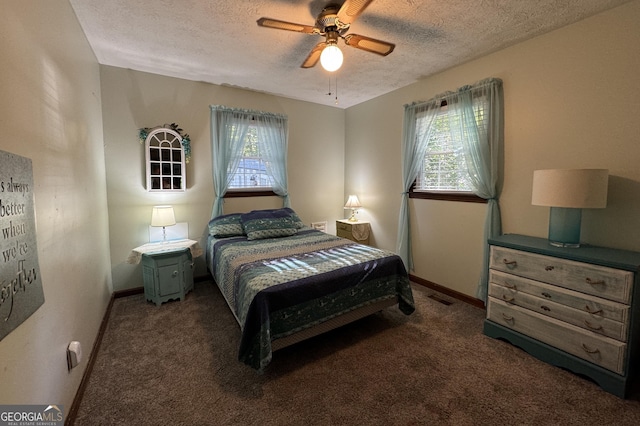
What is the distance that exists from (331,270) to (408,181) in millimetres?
2013

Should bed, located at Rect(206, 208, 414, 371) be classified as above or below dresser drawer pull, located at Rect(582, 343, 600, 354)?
above

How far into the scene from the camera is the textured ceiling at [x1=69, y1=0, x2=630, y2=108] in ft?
6.68

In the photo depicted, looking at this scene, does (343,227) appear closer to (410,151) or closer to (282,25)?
(410,151)

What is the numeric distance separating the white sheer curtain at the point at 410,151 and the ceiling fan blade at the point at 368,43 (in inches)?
54.9

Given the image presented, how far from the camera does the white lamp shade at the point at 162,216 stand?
124 inches

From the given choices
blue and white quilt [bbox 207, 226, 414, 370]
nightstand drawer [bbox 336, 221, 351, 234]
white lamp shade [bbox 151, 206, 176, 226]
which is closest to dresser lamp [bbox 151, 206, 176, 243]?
white lamp shade [bbox 151, 206, 176, 226]

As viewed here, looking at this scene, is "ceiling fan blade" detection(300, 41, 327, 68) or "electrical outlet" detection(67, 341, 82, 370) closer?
"electrical outlet" detection(67, 341, 82, 370)

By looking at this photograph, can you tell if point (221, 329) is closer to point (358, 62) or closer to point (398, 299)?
point (398, 299)

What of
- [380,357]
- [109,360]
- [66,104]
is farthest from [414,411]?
[66,104]

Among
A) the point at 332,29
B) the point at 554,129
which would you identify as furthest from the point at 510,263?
the point at 332,29

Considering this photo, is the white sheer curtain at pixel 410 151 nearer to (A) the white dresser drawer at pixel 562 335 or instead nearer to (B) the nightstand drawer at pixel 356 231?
(B) the nightstand drawer at pixel 356 231

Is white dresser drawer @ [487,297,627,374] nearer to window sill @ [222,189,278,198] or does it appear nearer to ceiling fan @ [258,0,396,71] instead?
ceiling fan @ [258,0,396,71]

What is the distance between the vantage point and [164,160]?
3.38 meters

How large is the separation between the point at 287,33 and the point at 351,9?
0.85 m
